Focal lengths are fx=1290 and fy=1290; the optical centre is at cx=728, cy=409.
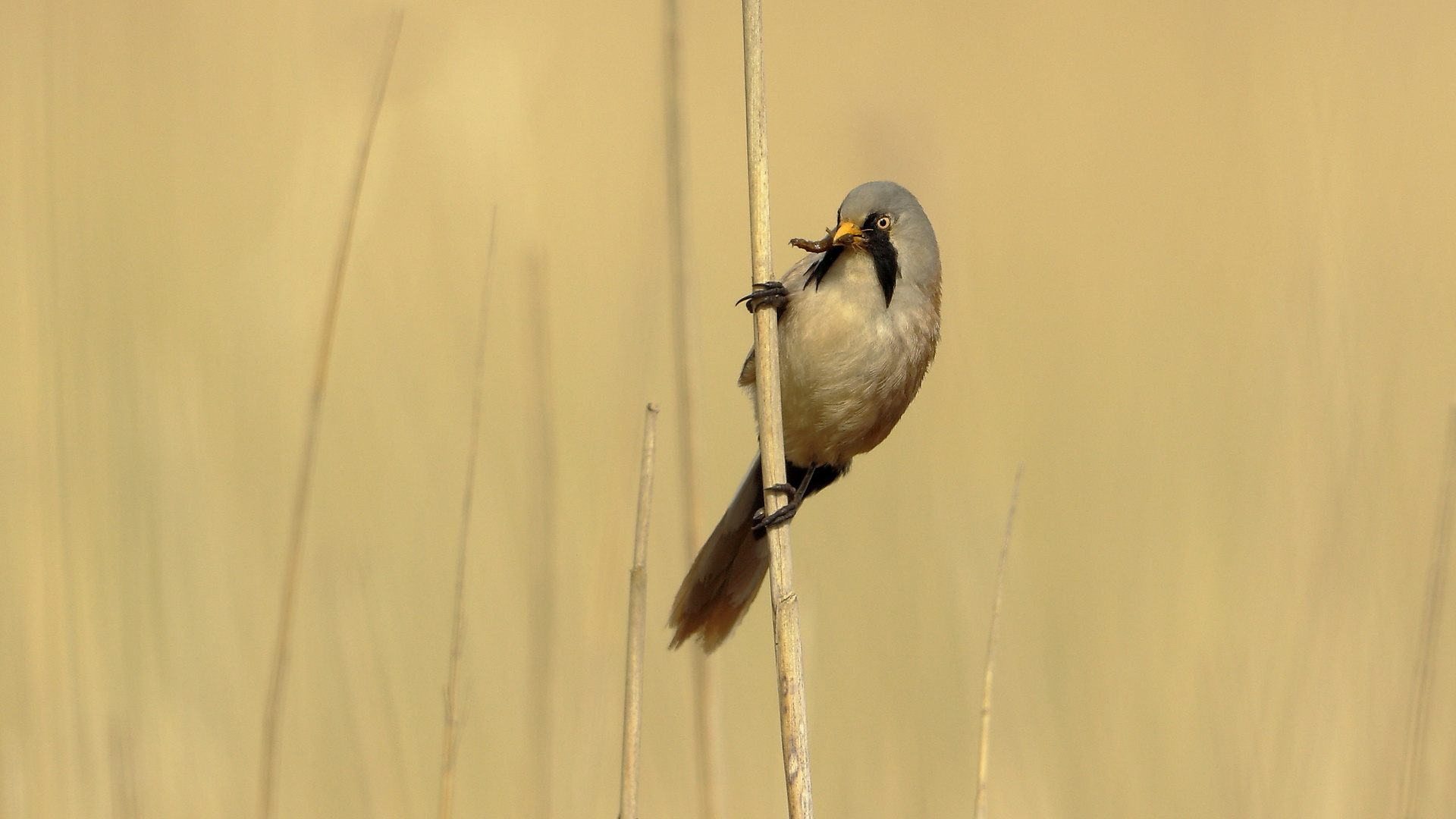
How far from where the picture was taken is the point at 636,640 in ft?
5.44

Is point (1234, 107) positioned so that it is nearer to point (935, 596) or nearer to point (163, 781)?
point (935, 596)

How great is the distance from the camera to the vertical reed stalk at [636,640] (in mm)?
1650

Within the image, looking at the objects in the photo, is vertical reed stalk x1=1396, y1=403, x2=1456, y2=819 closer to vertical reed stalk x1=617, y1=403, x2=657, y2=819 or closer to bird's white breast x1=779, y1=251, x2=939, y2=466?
bird's white breast x1=779, y1=251, x2=939, y2=466

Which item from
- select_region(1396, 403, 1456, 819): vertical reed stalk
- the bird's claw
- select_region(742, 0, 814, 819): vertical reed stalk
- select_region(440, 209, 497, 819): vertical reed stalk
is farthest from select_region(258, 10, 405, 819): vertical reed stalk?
select_region(1396, 403, 1456, 819): vertical reed stalk

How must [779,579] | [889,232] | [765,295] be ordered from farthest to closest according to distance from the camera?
[889,232] → [765,295] → [779,579]

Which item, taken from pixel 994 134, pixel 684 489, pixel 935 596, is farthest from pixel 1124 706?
pixel 994 134

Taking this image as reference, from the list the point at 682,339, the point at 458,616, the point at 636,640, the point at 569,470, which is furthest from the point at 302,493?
the point at 569,470

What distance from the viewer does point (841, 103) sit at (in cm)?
299

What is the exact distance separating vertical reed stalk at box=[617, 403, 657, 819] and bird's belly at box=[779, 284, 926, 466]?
0.49 metres

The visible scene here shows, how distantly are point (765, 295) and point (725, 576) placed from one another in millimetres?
494

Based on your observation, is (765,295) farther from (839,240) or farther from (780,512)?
(780,512)

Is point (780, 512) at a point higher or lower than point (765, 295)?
lower

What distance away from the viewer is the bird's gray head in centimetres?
201

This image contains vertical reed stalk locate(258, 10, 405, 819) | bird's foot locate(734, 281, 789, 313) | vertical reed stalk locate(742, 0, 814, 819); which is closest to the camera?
vertical reed stalk locate(742, 0, 814, 819)
